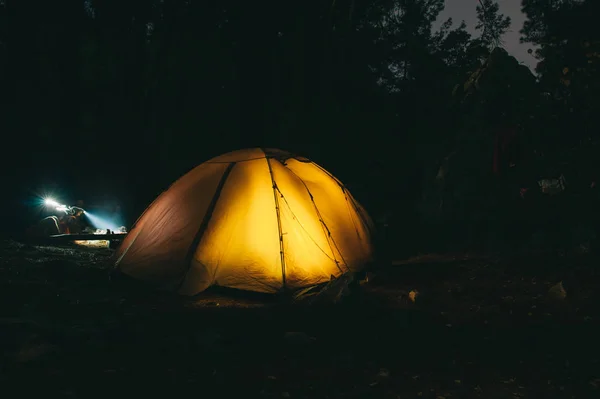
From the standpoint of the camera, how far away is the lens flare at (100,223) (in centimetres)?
1684

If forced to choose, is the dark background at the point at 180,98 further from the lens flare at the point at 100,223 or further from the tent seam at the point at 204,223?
the tent seam at the point at 204,223

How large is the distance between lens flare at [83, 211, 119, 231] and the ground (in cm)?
873

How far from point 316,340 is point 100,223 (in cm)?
1394

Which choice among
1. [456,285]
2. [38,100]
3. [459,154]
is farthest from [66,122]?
[456,285]

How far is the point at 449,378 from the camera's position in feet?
14.9

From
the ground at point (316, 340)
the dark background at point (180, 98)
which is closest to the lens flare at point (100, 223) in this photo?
the dark background at point (180, 98)

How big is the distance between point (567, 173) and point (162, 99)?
1601cm

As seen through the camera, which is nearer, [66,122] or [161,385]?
[161,385]

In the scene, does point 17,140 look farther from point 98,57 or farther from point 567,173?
point 567,173

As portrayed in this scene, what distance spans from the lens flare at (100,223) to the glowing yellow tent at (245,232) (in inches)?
346

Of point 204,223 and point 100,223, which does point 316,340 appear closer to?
point 204,223

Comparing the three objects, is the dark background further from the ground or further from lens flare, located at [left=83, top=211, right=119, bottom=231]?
the ground

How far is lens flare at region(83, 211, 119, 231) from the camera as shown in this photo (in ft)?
55.3

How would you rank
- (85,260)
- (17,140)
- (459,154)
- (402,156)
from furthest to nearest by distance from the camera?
1. (17,140)
2. (402,156)
3. (459,154)
4. (85,260)
